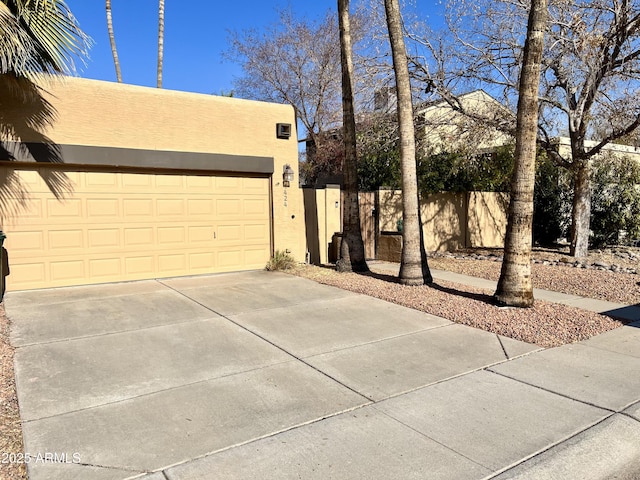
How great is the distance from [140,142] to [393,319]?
6354 mm

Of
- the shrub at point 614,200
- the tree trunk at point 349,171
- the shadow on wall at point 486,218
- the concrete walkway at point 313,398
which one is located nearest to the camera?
the concrete walkway at point 313,398

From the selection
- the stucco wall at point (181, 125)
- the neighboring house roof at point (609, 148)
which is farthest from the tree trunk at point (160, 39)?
the neighboring house roof at point (609, 148)

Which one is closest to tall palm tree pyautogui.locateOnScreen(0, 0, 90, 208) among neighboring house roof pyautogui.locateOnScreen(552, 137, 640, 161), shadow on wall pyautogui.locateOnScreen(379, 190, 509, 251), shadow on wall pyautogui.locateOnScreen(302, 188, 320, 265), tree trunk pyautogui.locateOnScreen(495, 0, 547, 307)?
shadow on wall pyautogui.locateOnScreen(302, 188, 320, 265)

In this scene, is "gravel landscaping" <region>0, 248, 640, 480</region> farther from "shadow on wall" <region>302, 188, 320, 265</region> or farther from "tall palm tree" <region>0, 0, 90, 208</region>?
"tall palm tree" <region>0, 0, 90, 208</region>

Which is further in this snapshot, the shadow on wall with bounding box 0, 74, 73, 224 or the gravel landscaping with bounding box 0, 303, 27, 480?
the shadow on wall with bounding box 0, 74, 73, 224

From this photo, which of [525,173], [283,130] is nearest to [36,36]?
[283,130]

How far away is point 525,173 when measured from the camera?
7.50 meters

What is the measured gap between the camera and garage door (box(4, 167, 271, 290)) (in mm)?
9109

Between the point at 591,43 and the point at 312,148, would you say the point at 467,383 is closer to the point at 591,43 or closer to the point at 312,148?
the point at 591,43

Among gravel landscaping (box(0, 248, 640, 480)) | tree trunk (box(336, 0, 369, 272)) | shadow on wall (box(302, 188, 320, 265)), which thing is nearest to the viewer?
gravel landscaping (box(0, 248, 640, 480))

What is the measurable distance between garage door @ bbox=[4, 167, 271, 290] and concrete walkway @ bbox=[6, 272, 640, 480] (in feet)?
7.47

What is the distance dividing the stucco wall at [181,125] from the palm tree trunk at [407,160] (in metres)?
3.41

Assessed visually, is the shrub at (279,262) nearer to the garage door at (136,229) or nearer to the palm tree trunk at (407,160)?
the garage door at (136,229)

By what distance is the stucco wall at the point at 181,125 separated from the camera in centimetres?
927
